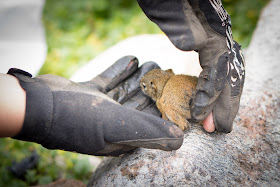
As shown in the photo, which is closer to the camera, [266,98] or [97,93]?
[97,93]

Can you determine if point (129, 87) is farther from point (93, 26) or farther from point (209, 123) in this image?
point (93, 26)

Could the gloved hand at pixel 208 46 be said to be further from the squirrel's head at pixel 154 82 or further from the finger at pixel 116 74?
the finger at pixel 116 74

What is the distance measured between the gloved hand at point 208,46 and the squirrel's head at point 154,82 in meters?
0.22

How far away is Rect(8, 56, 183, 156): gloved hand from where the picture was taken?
0.85 m

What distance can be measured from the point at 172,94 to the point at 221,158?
1.25 feet

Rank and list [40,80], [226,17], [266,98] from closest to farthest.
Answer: [40,80] < [226,17] < [266,98]

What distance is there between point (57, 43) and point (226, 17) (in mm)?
2384

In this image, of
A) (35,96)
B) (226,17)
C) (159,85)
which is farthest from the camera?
(159,85)

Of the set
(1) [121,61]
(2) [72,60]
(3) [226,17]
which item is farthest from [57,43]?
(3) [226,17]

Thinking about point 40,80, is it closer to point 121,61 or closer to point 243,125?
point 121,61

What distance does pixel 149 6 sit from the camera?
0.98m

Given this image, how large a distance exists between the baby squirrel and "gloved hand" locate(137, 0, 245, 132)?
6cm

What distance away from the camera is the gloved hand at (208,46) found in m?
0.94

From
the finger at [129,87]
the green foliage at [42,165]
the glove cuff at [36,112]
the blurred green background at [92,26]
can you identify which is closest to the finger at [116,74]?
the finger at [129,87]
